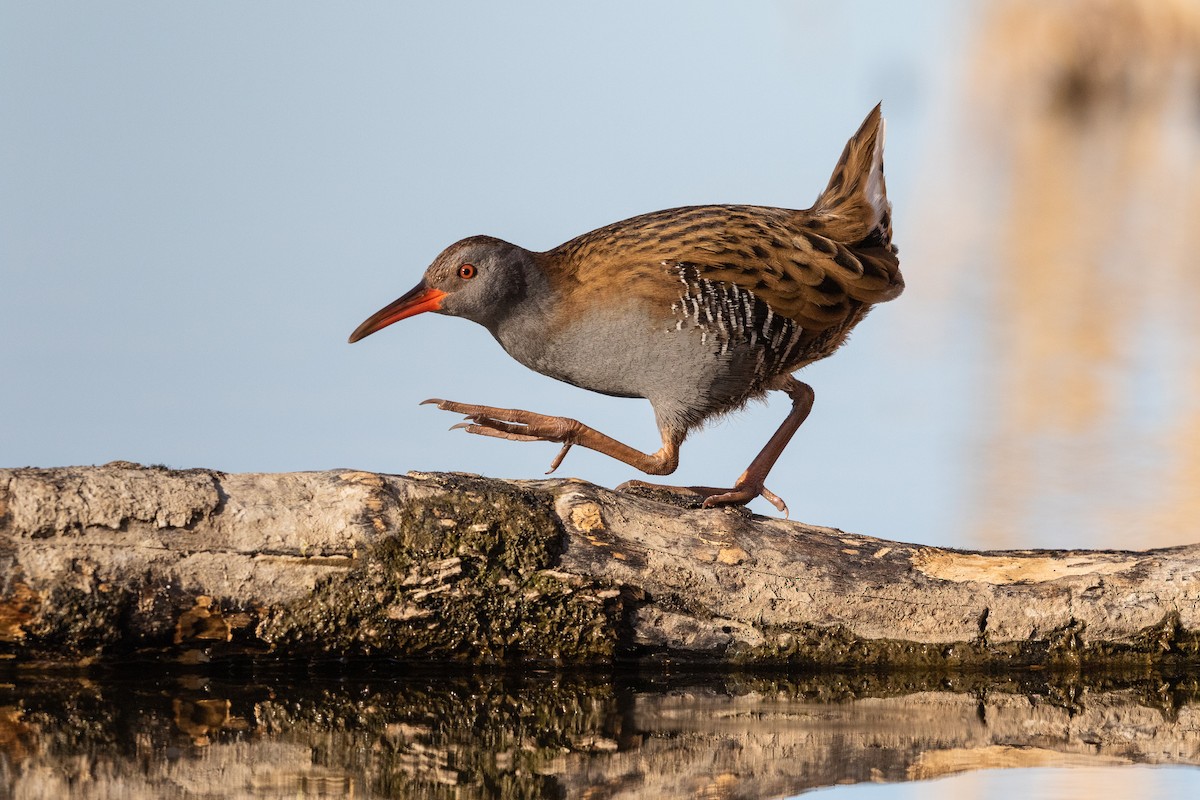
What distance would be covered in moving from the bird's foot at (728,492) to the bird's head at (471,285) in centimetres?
92

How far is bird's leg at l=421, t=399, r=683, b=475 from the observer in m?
5.34

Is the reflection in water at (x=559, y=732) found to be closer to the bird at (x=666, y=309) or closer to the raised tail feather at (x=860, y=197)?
the bird at (x=666, y=309)

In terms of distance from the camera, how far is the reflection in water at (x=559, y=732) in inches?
144

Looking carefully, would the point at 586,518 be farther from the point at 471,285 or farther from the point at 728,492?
the point at 471,285

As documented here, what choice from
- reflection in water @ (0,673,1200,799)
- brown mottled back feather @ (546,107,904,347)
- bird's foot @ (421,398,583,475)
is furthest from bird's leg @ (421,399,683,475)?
reflection in water @ (0,673,1200,799)

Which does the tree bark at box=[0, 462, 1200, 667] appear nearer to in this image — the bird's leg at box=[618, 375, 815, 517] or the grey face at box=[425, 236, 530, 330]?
the bird's leg at box=[618, 375, 815, 517]

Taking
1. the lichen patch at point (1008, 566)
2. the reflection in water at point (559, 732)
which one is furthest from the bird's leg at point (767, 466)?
the reflection in water at point (559, 732)

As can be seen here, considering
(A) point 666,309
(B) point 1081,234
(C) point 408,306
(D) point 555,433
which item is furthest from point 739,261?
(B) point 1081,234

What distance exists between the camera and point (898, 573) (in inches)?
194

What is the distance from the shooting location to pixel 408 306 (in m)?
5.77

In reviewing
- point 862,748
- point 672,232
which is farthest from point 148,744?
point 672,232

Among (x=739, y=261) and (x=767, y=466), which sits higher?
(x=739, y=261)

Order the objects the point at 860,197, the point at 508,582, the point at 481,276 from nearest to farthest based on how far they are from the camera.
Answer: the point at 508,582 → the point at 481,276 → the point at 860,197

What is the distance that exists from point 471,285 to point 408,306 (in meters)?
0.27
